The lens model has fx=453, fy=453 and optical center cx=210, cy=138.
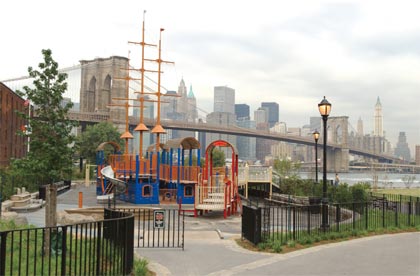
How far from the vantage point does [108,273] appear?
8.39 meters

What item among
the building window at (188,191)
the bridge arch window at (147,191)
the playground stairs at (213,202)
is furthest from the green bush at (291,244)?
the bridge arch window at (147,191)

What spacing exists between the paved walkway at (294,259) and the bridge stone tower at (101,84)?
79.1m

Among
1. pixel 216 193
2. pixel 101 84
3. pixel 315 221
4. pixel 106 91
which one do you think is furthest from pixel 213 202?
pixel 106 91

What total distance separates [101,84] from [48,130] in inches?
3587

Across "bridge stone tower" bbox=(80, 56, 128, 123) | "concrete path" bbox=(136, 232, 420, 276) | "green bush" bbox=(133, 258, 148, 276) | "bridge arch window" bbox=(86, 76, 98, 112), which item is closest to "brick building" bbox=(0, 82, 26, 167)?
"bridge stone tower" bbox=(80, 56, 128, 123)

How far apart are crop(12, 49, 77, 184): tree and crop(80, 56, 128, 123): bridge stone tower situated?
78919mm

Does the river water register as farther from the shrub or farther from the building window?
the shrub

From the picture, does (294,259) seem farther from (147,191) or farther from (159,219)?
(147,191)

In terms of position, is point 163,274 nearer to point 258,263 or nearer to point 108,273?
point 108,273

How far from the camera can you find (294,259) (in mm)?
10680

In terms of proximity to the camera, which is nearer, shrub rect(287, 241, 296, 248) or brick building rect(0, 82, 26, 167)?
shrub rect(287, 241, 296, 248)

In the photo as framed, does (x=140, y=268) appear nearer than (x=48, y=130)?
Yes

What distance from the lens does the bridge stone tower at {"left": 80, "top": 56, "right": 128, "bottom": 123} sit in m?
94.9

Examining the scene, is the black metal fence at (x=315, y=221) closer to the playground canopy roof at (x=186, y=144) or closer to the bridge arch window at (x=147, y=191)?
the playground canopy roof at (x=186, y=144)
